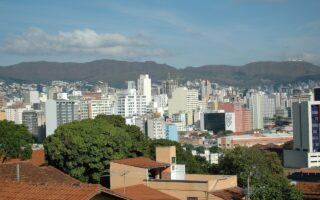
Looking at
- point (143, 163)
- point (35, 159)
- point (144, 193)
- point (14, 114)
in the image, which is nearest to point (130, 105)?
point (14, 114)

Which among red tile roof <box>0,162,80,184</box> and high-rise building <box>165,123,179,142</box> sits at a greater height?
red tile roof <box>0,162,80,184</box>

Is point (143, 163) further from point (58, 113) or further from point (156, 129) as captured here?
point (58, 113)

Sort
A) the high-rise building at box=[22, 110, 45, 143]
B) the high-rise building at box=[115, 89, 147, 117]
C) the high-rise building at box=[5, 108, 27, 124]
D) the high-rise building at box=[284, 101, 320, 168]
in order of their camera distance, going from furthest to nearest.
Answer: the high-rise building at box=[115, 89, 147, 117]
the high-rise building at box=[5, 108, 27, 124]
the high-rise building at box=[22, 110, 45, 143]
the high-rise building at box=[284, 101, 320, 168]

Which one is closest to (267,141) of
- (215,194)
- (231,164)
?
(231,164)

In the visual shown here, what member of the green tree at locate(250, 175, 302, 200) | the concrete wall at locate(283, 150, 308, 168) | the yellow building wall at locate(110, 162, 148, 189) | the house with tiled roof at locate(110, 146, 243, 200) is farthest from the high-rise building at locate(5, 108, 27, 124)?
the green tree at locate(250, 175, 302, 200)

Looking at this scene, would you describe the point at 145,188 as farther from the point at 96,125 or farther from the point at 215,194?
the point at 96,125

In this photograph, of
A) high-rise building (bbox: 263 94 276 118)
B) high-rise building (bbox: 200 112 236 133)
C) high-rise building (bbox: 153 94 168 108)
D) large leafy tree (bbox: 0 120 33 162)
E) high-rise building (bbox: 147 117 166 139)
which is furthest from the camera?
high-rise building (bbox: 153 94 168 108)

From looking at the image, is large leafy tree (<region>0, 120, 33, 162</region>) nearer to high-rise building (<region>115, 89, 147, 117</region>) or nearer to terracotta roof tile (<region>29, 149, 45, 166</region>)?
terracotta roof tile (<region>29, 149, 45, 166</region>)

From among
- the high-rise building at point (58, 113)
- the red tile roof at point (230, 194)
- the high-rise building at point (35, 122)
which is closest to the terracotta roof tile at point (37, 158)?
the red tile roof at point (230, 194)
